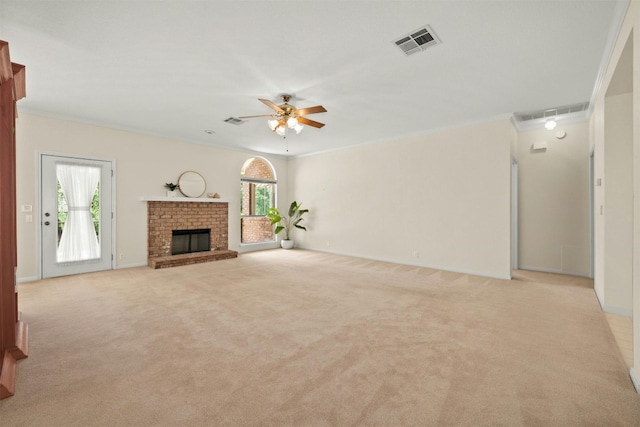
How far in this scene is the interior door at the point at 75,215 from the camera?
15.3 ft

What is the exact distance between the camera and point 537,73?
3293 millimetres

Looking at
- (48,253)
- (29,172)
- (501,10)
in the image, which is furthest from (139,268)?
(501,10)

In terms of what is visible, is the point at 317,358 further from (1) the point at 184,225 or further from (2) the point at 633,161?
(1) the point at 184,225

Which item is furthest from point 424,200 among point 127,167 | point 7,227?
point 127,167

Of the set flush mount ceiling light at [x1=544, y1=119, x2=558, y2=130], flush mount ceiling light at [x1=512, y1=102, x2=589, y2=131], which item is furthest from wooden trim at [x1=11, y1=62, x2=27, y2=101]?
flush mount ceiling light at [x1=544, y1=119, x2=558, y2=130]

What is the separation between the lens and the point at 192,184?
641 cm

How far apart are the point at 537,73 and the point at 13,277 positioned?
5.53 m

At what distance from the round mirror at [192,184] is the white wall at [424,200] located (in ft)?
9.60

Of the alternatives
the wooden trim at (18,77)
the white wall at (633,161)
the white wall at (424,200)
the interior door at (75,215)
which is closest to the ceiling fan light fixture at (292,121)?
the wooden trim at (18,77)

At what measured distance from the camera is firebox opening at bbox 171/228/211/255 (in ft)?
20.5

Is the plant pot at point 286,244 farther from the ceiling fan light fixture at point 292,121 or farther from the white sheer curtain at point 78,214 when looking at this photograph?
the ceiling fan light fixture at point 292,121

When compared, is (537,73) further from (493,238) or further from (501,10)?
(493,238)

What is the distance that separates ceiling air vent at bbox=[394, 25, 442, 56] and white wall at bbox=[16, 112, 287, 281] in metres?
5.29

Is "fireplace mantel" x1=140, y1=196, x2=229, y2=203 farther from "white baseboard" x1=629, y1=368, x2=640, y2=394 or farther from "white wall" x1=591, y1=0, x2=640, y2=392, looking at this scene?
"white baseboard" x1=629, y1=368, x2=640, y2=394
